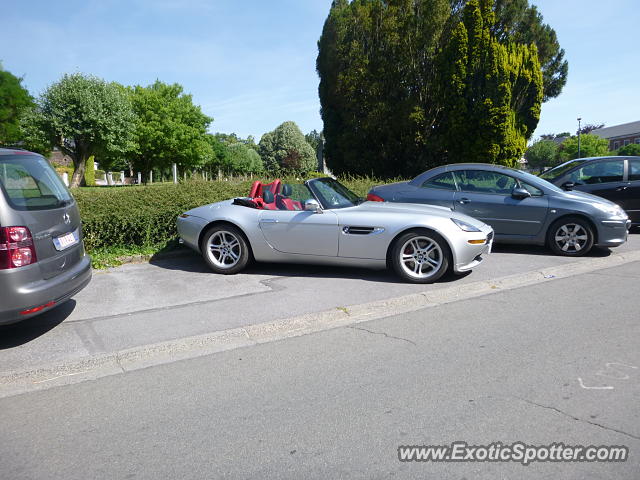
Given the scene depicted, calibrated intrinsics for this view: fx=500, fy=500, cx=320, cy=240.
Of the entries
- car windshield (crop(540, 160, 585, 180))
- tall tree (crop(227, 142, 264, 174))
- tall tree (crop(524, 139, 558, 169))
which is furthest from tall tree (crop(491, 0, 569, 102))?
tall tree (crop(524, 139, 558, 169))

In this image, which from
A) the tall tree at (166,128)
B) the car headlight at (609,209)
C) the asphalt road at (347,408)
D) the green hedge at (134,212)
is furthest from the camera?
the tall tree at (166,128)

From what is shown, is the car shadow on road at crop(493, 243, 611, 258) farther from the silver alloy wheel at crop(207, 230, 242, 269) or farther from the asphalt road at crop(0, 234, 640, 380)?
the silver alloy wheel at crop(207, 230, 242, 269)

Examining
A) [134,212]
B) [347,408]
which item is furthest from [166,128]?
[347,408]

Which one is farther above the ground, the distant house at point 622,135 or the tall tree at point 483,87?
the distant house at point 622,135

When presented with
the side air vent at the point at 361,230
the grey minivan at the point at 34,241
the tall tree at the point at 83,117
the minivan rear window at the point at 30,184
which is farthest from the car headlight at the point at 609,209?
the tall tree at the point at 83,117

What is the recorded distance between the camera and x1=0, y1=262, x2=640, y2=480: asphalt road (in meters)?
2.55

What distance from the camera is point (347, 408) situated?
3127mm

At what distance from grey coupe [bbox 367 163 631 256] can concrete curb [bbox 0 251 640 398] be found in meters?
1.78

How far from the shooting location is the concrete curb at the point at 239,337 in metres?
3.74

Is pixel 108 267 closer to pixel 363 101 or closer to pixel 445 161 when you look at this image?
pixel 445 161

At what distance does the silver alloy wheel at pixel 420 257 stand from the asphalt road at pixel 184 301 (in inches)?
8.0

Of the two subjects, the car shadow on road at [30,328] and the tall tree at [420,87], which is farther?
→ the tall tree at [420,87]

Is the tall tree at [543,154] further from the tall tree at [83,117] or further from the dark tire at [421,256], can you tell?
the dark tire at [421,256]

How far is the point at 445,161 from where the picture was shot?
883 inches
